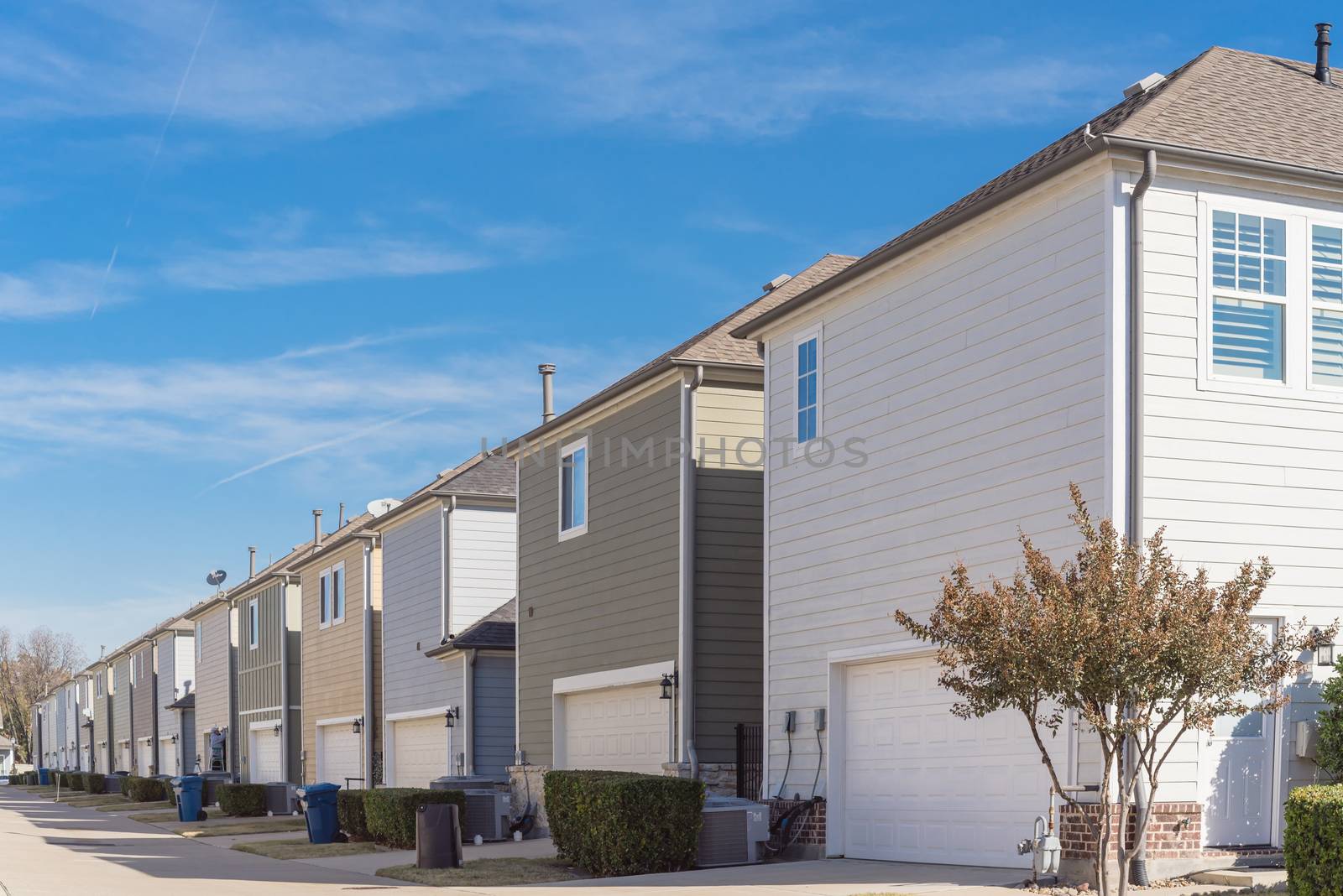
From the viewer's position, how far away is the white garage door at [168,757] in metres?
63.9

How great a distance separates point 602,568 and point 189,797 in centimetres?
1644

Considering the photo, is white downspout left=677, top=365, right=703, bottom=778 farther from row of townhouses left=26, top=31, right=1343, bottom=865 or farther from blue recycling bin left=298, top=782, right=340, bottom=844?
blue recycling bin left=298, top=782, right=340, bottom=844

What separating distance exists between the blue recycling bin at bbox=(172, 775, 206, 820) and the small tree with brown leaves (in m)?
A: 28.4

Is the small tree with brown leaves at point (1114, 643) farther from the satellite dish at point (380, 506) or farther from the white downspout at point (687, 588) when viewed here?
the satellite dish at point (380, 506)

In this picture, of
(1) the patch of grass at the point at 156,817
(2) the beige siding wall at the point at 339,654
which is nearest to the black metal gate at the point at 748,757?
(2) the beige siding wall at the point at 339,654

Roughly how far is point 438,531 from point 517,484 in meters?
3.99

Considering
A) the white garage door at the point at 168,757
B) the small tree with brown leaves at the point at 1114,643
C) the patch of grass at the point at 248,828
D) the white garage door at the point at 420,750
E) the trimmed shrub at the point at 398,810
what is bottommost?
the white garage door at the point at 168,757

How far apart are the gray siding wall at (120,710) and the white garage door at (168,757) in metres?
8.17

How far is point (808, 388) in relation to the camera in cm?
1938

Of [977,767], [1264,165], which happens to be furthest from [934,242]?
[977,767]

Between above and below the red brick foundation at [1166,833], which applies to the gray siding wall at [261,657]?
below

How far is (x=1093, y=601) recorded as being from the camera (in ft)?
35.2

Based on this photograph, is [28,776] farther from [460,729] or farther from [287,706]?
[460,729]

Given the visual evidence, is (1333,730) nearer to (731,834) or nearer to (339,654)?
(731,834)
